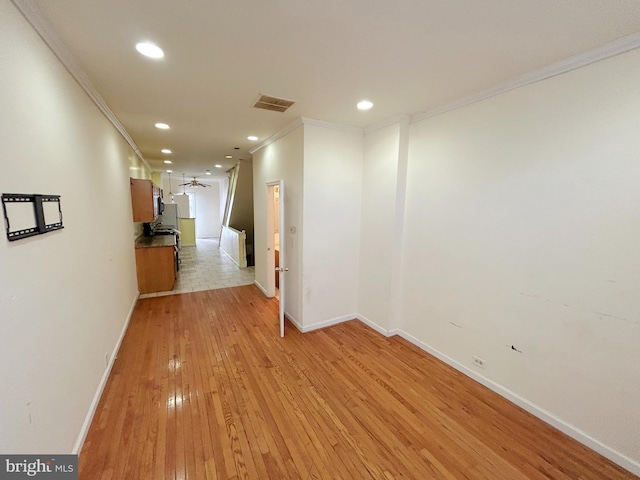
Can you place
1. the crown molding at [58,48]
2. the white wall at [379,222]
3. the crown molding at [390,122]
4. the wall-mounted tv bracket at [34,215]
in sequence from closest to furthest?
the wall-mounted tv bracket at [34,215] < the crown molding at [58,48] < the crown molding at [390,122] < the white wall at [379,222]

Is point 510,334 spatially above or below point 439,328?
above

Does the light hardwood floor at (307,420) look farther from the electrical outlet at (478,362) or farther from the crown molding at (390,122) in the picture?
the crown molding at (390,122)

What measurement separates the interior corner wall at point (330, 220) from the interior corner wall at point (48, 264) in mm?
2151

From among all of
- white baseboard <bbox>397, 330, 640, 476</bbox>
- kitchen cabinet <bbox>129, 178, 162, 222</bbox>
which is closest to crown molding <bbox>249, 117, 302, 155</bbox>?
kitchen cabinet <bbox>129, 178, 162, 222</bbox>

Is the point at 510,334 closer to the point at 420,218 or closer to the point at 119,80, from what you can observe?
the point at 420,218

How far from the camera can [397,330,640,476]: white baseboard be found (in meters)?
1.75

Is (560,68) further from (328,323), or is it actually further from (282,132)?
(328,323)

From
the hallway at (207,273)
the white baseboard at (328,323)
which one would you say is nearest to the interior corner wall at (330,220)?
the white baseboard at (328,323)

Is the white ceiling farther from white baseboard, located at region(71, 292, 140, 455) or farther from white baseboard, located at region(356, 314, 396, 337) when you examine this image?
white baseboard, located at region(356, 314, 396, 337)

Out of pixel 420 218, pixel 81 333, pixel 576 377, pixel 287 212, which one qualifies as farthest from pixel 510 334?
pixel 81 333

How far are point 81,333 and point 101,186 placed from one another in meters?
1.55

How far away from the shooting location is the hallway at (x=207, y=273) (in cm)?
537

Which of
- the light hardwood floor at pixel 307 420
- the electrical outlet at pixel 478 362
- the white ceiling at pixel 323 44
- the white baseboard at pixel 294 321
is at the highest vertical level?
the white ceiling at pixel 323 44

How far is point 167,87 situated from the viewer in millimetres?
2369
